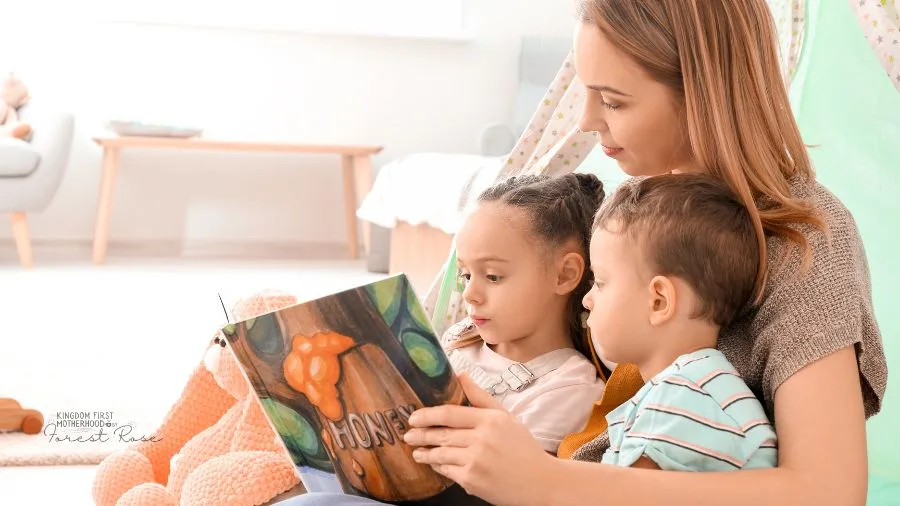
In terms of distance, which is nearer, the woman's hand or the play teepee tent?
the woman's hand

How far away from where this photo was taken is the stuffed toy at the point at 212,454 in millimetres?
1072

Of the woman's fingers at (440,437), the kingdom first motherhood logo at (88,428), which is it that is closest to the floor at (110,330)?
the kingdom first motherhood logo at (88,428)

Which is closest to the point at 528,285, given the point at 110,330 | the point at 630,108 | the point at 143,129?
the point at 630,108

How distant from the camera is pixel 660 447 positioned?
75 centimetres

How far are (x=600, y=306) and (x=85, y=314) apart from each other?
246 cm

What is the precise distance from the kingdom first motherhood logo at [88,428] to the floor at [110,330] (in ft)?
0.07

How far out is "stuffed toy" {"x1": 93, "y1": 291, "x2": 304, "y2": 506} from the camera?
3.52 feet

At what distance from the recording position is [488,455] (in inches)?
29.0

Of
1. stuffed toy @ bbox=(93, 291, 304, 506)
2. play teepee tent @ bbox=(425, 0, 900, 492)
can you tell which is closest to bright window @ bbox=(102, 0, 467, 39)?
play teepee tent @ bbox=(425, 0, 900, 492)

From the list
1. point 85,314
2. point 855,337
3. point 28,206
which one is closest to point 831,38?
point 855,337

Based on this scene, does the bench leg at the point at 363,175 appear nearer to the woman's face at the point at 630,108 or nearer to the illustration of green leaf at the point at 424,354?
the woman's face at the point at 630,108

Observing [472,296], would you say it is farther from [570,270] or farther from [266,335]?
[266,335]

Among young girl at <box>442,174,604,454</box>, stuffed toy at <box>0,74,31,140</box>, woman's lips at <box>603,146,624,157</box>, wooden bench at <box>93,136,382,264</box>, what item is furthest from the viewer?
wooden bench at <box>93,136,382,264</box>

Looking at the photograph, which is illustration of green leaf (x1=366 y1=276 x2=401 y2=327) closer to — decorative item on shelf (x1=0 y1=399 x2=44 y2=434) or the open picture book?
the open picture book
